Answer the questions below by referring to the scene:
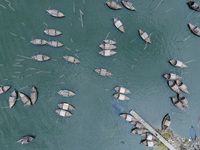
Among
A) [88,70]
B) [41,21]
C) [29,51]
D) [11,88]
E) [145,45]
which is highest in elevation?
[41,21]

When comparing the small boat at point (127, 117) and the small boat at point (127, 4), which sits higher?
the small boat at point (127, 4)

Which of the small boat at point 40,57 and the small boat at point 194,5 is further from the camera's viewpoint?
the small boat at point 194,5

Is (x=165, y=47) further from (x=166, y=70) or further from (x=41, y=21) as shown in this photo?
(x=41, y=21)

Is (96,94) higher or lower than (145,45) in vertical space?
lower

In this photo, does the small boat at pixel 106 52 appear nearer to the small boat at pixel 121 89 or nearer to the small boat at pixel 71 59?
the small boat at pixel 71 59

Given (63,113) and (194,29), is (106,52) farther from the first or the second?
(194,29)

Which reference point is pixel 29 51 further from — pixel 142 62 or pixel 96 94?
pixel 142 62

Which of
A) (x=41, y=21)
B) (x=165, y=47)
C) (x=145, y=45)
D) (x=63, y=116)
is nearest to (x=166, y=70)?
(x=165, y=47)

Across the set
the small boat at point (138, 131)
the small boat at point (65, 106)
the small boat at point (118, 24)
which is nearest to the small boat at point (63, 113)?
the small boat at point (65, 106)
